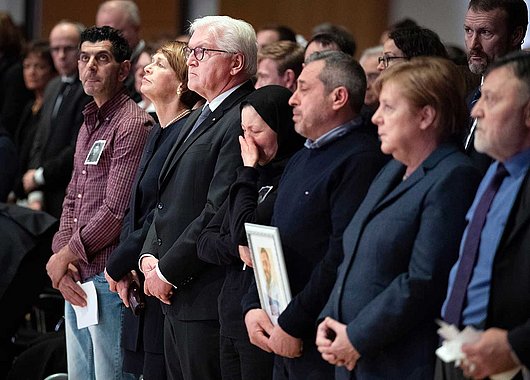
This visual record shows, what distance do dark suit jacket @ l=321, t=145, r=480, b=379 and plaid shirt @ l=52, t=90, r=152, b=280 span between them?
→ 1.57 meters

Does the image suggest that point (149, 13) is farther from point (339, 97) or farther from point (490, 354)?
point (490, 354)

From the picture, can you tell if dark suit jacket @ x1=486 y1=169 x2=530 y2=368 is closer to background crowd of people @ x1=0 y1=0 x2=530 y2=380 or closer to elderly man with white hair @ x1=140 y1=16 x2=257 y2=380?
background crowd of people @ x1=0 y1=0 x2=530 y2=380

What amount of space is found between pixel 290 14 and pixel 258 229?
5.77 metres

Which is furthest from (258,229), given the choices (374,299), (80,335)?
(80,335)

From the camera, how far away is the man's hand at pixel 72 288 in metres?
4.51

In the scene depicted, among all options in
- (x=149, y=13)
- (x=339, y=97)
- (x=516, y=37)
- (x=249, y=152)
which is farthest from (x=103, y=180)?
(x=149, y=13)

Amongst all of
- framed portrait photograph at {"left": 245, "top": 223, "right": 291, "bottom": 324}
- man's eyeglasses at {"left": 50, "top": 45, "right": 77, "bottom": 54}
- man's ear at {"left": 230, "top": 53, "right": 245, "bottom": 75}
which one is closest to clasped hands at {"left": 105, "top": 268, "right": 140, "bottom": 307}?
man's ear at {"left": 230, "top": 53, "right": 245, "bottom": 75}

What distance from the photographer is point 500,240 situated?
107 inches

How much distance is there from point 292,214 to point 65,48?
3.73 meters

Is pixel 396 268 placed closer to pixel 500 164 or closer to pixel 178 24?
pixel 500 164

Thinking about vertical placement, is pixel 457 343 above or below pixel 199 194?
above

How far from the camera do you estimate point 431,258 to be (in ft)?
9.50

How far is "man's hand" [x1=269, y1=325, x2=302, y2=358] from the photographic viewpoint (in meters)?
3.28

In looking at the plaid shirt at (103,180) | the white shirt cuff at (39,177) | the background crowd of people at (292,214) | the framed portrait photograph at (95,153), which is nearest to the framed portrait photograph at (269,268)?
the background crowd of people at (292,214)
